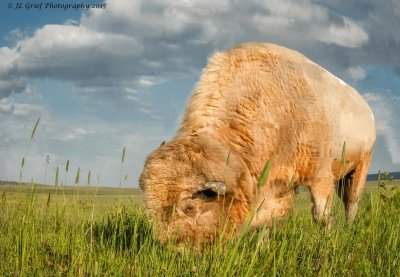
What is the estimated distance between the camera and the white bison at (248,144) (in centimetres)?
552

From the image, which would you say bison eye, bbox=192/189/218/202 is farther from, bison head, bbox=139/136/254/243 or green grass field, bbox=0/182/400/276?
green grass field, bbox=0/182/400/276

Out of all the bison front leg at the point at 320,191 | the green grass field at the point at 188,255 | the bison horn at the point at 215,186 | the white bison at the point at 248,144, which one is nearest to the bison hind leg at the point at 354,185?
the white bison at the point at 248,144

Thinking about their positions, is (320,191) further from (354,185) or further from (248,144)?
(354,185)

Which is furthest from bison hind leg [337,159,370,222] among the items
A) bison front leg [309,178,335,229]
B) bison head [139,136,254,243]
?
bison head [139,136,254,243]

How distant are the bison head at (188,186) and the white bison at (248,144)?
0.4 inches

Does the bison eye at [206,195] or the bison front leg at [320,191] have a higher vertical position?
the bison front leg at [320,191]

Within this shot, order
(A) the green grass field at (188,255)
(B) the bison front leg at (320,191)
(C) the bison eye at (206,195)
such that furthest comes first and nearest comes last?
(B) the bison front leg at (320,191) → (C) the bison eye at (206,195) → (A) the green grass field at (188,255)

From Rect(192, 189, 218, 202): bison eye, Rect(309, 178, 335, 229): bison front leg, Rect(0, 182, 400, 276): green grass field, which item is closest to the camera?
Rect(0, 182, 400, 276): green grass field

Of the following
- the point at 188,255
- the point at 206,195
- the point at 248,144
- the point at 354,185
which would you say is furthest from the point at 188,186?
the point at 354,185

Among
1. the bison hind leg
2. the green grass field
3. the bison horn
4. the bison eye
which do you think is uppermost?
the bison hind leg

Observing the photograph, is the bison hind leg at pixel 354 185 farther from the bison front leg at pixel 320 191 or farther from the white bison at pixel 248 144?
the bison front leg at pixel 320 191

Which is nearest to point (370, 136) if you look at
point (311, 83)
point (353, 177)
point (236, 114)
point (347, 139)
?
point (353, 177)

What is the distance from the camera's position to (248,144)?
6.54 metres

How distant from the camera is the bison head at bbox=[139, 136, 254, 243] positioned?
5438 mm
